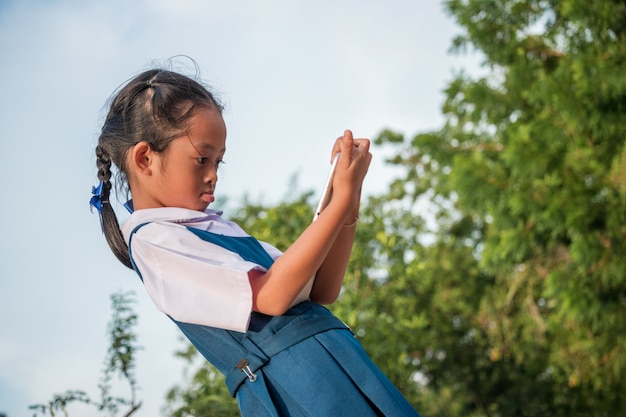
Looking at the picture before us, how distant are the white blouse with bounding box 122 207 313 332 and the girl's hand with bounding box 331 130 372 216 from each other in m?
0.15

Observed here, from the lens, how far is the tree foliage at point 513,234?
20.6ft

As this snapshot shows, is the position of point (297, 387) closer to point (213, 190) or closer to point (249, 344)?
point (249, 344)

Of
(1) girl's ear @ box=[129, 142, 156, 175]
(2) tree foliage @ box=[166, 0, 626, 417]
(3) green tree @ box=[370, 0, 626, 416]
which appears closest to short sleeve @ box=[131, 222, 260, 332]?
(1) girl's ear @ box=[129, 142, 156, 175]

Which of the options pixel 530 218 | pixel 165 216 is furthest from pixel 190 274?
pixel 530 218

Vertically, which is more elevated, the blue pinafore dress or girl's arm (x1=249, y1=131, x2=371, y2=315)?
girl's arm (x1=249, y1=131, x2=371, y2=315)

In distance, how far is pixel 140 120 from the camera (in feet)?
4.23

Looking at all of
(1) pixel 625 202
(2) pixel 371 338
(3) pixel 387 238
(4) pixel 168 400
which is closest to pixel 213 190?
(2) pixel 371 338

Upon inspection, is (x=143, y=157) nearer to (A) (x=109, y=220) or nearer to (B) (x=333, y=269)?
(A) (x=109, y=220)

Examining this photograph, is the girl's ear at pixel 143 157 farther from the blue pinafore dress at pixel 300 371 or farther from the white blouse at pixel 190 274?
the blue pinafore dress at pixel 300 371

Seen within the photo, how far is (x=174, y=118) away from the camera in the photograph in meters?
1.26

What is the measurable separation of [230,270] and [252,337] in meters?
0.11

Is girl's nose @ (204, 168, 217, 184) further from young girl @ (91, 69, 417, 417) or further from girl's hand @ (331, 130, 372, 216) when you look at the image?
girl's hand @ (331, 130, 372, 216)

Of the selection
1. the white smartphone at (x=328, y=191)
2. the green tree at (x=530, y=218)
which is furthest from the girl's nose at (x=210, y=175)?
the green tree at (x=530, y=218)

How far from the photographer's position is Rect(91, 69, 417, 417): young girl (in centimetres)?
113
